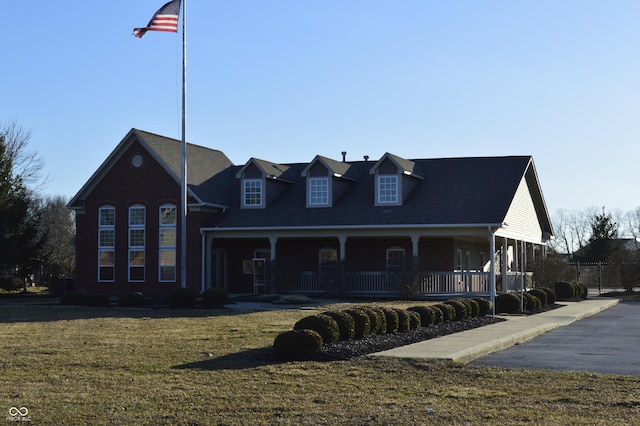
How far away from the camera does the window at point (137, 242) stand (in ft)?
127

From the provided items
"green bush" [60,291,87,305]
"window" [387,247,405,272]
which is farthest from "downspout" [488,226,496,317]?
"green bush" [60,291,87,305]

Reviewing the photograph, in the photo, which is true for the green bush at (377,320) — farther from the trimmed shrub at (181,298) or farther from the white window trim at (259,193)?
the white window trim at (259,193)

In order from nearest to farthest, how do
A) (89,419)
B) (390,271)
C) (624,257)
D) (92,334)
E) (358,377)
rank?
1. (89,419)
2. (358,377)
3. (92,334)
4. (390,271)
5. (624,257)

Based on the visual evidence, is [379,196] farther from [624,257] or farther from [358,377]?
[358,377]

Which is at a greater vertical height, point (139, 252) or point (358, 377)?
point (139, 252)

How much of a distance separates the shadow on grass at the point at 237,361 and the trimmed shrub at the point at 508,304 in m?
15.1

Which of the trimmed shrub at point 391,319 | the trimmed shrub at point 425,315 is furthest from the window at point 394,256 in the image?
the trimmed shrub at point 391,319

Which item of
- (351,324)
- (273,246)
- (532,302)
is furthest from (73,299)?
(351,324)

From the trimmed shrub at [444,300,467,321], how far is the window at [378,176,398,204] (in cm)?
1364

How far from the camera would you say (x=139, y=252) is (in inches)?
1526

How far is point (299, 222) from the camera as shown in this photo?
120 feet

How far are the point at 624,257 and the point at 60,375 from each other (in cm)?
4334

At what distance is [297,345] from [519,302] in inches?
644

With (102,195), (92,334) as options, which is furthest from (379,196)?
(92,334)
